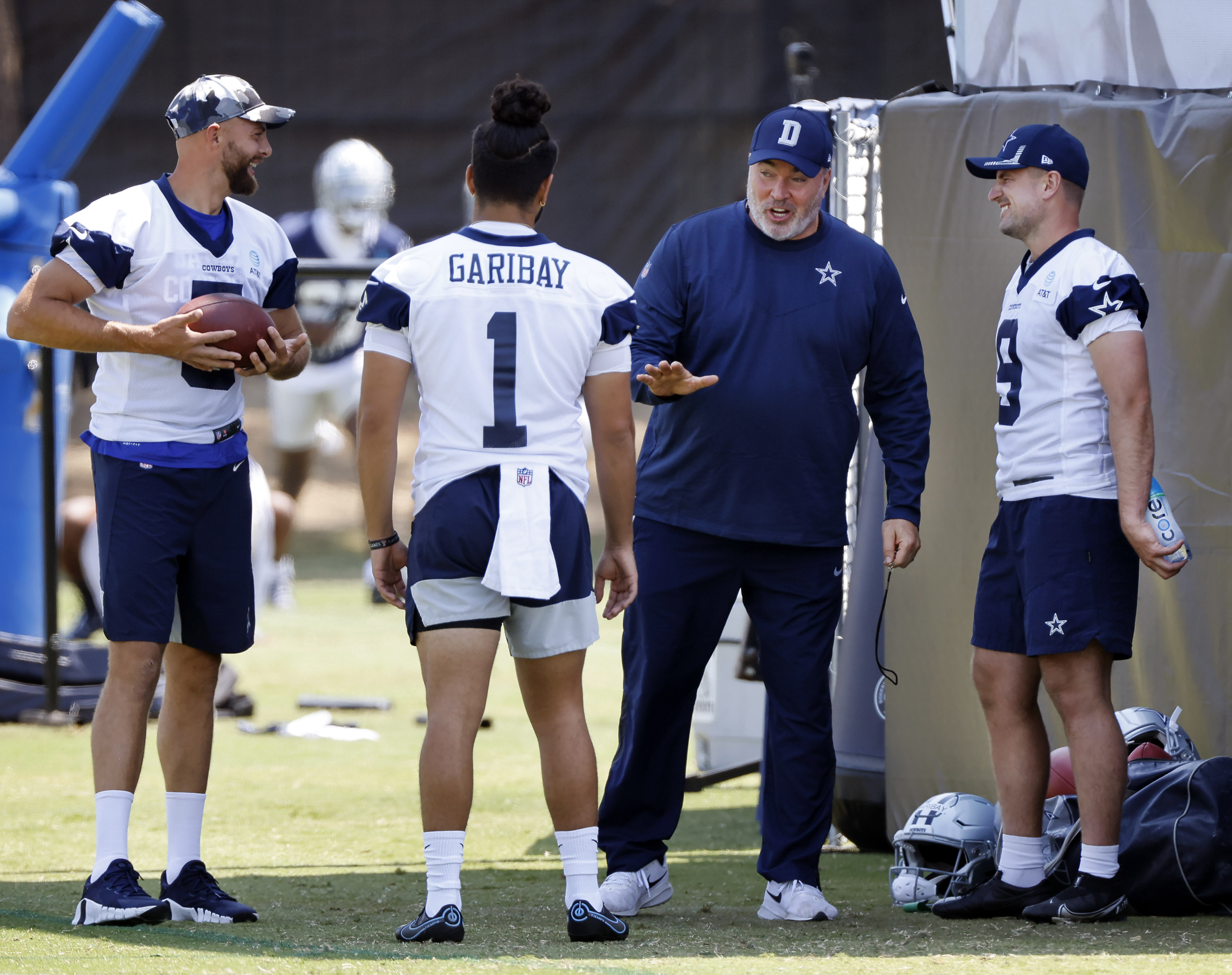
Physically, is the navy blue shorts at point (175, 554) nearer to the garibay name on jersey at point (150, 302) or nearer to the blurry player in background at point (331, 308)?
the garibay name on jersey at point (150, 302)

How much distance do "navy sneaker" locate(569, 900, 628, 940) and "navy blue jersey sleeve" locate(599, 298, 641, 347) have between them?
49.6 inches

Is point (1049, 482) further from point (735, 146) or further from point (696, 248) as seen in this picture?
point (735, 146)

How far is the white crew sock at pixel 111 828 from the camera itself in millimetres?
3814

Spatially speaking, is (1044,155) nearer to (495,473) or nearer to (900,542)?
(900,542)

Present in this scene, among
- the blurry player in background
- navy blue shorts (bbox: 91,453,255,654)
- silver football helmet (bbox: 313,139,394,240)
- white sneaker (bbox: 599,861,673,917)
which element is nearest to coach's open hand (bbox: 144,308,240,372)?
navy blue shorts (bbox: 91,453,255,654)

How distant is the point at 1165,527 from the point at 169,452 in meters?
2.35

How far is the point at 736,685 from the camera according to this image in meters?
6.43

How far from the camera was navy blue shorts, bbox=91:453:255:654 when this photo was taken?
3918 mm

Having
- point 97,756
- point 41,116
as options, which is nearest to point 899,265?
point 97,756

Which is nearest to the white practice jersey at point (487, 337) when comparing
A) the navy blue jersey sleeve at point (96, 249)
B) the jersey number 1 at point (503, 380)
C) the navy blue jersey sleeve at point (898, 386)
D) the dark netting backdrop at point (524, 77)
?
the jersey number 1 at point (503, 380)

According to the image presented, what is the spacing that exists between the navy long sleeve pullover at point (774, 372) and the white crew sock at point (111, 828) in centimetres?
149

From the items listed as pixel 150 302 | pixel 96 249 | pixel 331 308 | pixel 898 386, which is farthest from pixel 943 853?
pixel 331 308

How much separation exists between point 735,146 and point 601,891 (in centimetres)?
1107

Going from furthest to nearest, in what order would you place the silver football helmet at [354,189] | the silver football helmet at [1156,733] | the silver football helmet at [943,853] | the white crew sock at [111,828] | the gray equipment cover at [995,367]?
the silver football helmet at [354,189] < the gray equipment cover at [995,367] < the silver football helmet at [1156,733] < the silver football helmet at [943,853] < the white crew sock at [111,828]
